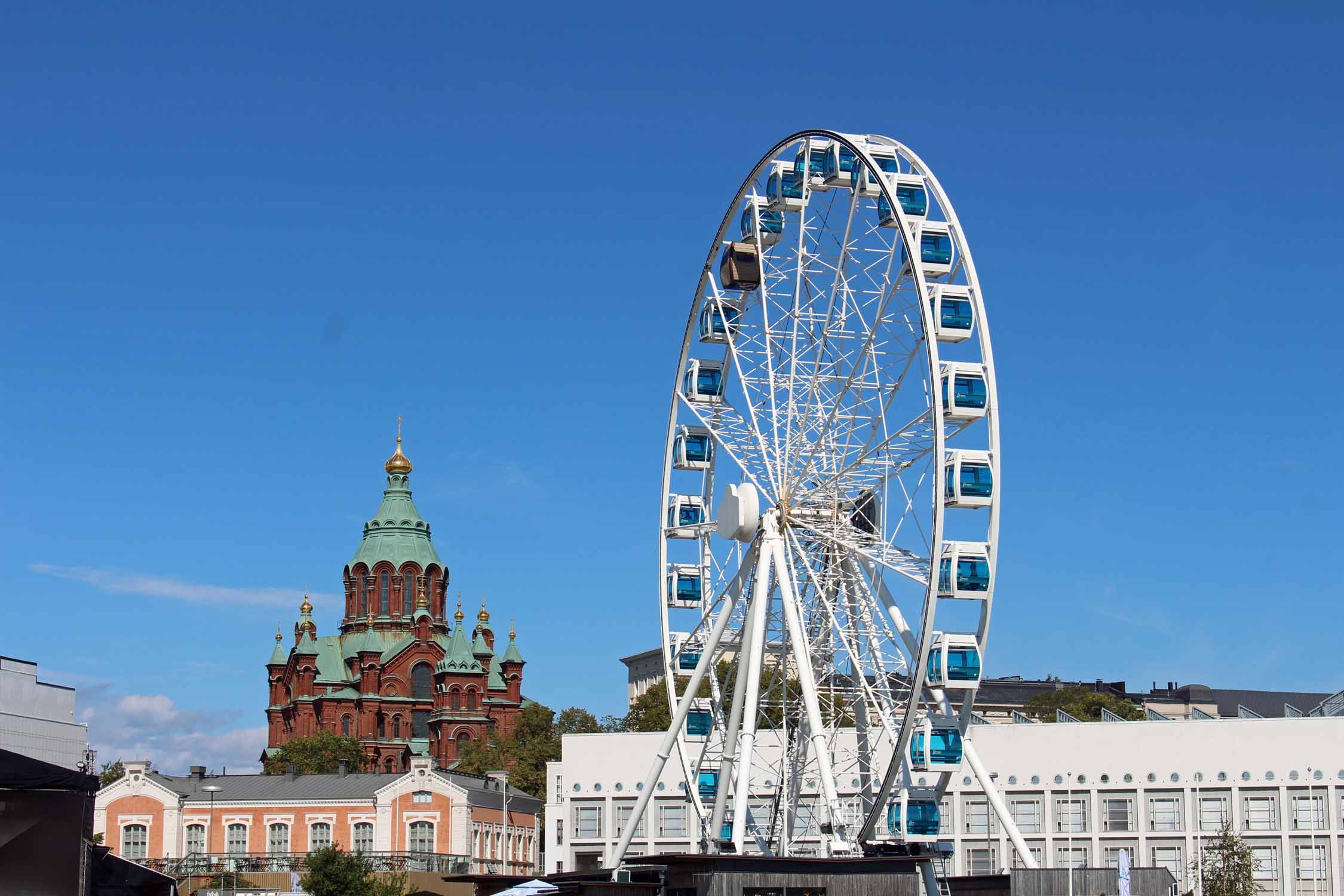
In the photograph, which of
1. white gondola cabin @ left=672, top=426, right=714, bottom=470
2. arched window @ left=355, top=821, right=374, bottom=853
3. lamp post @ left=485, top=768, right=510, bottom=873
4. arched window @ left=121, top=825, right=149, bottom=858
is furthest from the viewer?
lamp post @ left=485, top=768, right=510, bottom=873

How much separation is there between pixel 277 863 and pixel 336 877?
75.3ft

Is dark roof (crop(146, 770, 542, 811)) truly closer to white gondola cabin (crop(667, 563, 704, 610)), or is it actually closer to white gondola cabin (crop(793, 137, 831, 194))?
white gondola cabin (crop(667, 563, 704, 610))

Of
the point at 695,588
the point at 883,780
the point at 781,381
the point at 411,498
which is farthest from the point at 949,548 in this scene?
the point at 411,498

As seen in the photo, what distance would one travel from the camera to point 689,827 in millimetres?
89938

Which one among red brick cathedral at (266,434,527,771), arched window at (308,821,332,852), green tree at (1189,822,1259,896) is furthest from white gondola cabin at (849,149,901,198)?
red brick cathedral at (266,434,527,771)

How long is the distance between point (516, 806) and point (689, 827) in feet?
102

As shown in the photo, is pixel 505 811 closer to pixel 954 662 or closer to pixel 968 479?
pixel 954 662

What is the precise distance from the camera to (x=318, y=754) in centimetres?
15600

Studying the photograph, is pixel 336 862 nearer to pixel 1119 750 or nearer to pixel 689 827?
pixel 689 827

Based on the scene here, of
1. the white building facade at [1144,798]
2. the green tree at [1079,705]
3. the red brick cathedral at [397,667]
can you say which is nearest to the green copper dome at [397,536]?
the red brick cathedral at [397,667]

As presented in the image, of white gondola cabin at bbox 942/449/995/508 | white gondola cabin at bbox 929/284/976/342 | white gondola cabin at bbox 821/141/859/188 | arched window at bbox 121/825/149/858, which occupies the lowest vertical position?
arched window at bbox 121/825/149/858

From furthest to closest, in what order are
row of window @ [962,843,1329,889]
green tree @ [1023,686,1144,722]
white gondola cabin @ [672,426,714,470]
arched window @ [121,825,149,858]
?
green tree @ [1023,686,1144,722] → arched window @ [121,825,149,858] → row of window @ [962,843,1329,889] → white gondola cabin @ [672,426,714,470]

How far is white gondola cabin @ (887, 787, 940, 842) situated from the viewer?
50125 millimetres

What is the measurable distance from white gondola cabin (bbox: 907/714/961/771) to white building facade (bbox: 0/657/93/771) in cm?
2956
